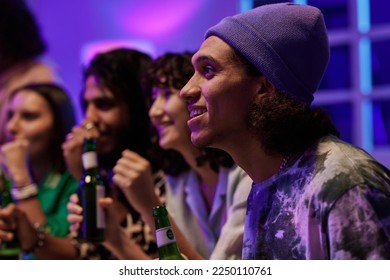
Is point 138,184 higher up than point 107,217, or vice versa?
point 138,184

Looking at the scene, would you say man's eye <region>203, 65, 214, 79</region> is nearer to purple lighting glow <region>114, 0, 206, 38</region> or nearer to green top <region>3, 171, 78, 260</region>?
purple lighting glow <region>114, 0, 206, 38</region>

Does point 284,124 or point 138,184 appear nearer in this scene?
point 284,124

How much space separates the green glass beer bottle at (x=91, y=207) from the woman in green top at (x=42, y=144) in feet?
1.46

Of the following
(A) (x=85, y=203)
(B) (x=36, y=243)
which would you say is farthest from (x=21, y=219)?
(A) (x=85, y=203)

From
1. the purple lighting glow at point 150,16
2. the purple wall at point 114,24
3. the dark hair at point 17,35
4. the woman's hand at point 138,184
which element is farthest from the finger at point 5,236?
the dark hair at point 17,35

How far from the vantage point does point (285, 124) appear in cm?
119

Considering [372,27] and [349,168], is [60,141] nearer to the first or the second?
[372,27]

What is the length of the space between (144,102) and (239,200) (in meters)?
0.58

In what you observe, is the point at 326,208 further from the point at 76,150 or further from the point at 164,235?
the point at 76,150

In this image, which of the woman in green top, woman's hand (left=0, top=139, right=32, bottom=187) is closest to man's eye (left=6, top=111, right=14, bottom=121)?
the woman in green top

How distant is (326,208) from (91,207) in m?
0.80

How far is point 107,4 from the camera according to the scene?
2.26 m

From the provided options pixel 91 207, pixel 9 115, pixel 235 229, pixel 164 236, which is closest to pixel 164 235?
pixel 164 236

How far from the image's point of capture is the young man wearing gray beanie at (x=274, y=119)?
109 centimetres
